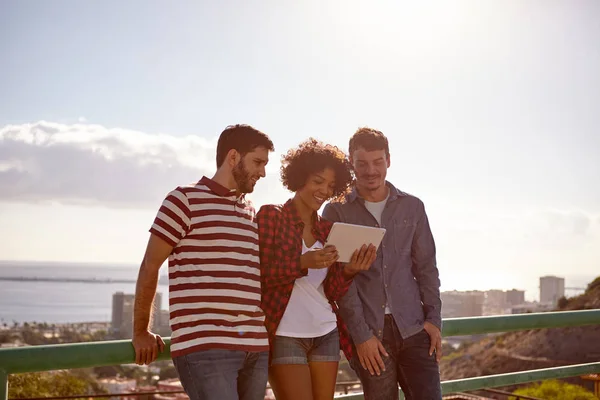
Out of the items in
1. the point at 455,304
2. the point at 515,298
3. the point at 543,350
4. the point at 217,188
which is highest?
the point at 217,188

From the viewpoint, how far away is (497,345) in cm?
5075

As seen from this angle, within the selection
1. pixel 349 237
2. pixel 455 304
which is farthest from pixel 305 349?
pixel 455 304

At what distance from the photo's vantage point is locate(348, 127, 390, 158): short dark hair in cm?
338

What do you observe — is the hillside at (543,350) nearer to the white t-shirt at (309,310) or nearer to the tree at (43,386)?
the tree at (43,386)

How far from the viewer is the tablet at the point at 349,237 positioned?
9.46ft

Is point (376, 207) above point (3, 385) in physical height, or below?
above

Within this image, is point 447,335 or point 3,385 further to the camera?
point 447,335

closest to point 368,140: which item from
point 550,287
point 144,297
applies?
point 144,297

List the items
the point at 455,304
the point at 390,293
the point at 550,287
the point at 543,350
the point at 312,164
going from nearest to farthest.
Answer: the point at 312,164 < the point at 390,293 < the point at 455,304 < the point at 543,350 < the point at 550,287

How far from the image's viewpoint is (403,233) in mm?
3443

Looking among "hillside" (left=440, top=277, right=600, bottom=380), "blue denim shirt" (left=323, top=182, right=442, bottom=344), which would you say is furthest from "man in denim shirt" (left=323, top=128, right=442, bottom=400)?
"hillside" (left=440, top=277, right=600, bottom=380)

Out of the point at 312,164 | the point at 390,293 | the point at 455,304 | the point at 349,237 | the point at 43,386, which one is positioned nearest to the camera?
the point at 349,237

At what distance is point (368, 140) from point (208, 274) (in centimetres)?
127

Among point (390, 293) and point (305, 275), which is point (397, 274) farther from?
point (305, 275)
